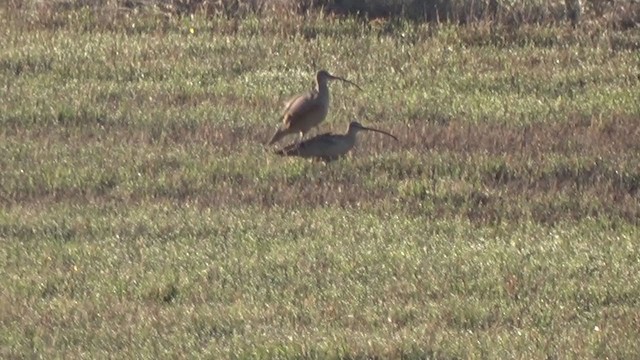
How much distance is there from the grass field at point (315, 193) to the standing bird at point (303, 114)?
25 centimetres

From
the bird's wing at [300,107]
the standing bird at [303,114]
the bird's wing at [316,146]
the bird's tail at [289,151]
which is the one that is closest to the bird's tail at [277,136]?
the standing bird at [303,114]

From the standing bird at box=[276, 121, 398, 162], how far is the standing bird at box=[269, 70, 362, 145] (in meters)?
0.71

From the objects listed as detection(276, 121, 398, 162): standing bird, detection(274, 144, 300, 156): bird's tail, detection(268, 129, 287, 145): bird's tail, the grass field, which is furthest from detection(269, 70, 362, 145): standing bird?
detection(276, 121, 398, 162): standing bird

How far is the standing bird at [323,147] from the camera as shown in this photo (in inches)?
528

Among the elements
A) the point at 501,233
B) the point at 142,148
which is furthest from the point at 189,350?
the point at 142,148

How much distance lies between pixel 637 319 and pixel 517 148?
5.05 m

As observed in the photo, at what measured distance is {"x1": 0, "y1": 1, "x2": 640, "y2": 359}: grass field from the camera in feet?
29.2

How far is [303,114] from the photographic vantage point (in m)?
14.3

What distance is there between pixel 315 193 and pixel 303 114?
2.00 metres

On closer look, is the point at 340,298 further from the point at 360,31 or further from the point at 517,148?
the point at 360,31

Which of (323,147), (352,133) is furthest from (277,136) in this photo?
(323,147)

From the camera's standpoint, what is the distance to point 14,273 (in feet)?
33.0

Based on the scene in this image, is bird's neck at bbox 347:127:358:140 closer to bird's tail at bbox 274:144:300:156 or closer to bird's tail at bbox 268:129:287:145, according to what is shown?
bird's tail at bbox 274:144:300:156

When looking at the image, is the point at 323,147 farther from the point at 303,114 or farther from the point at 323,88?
the point at 323,88
